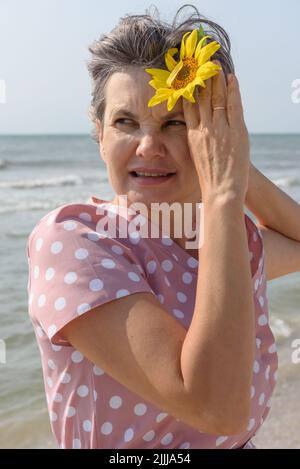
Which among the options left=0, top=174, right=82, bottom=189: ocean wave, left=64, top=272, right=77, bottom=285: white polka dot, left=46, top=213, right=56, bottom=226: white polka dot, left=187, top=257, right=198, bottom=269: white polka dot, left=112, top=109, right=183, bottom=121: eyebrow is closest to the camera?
left=64, top=272, right=77, bottom=285: white polka dot

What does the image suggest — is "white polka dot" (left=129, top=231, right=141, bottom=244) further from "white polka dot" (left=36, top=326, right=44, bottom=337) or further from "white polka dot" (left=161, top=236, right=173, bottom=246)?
"white polka dot" (left=36, top=326, right=44, bottom=337)

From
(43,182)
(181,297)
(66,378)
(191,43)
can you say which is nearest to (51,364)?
(66,378)

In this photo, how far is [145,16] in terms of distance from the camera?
1947 millimetres

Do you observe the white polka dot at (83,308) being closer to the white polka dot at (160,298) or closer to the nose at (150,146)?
the white polka dot at (160,298)

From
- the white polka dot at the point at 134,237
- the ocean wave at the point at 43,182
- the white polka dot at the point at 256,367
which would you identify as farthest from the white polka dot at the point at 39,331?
the ocean wave at the point at 43,182

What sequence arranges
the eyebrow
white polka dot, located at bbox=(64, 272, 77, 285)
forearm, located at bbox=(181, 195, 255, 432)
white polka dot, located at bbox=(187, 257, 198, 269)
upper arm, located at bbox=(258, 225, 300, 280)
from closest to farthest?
forearm, located at bbox=(181, 195, 255, 432) → white polka dot, located at bbox=(64, 272, 77, 285) → the eyebrow → white polka dot, located at bbox=(187, 257, 198, 269) → upper arm, located at bbox=(258, 225, 300, 280)

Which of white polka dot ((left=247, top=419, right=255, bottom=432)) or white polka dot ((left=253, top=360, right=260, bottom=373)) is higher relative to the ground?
white polka dot ((left=253, top=360, right=260, bottom=373))

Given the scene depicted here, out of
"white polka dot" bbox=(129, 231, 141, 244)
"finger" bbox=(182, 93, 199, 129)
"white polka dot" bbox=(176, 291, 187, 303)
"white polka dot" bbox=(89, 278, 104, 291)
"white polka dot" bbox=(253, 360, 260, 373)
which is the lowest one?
"white polka dot" bbox=(253, 360, 260, 373)

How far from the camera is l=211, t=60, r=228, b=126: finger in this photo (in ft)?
5.48

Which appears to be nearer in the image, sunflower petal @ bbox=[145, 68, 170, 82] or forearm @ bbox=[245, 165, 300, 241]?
sunflower petal @ bbox=[145, 68, 170, 82]

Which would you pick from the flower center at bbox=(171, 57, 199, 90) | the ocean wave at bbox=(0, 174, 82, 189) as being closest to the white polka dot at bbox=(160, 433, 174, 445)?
the flower center at bbox=(171, 57, 199, 90)

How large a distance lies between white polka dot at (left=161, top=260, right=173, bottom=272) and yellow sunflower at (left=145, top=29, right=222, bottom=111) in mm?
416

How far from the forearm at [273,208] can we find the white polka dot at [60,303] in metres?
1.07
